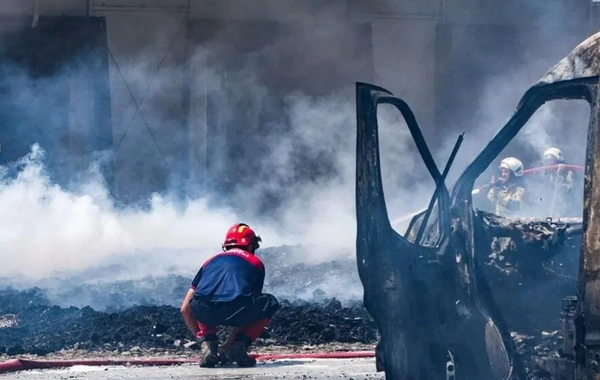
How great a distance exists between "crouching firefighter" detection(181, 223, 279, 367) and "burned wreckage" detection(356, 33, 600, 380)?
2895 millimetres

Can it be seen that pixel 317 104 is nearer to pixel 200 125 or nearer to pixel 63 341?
pixel 200 125

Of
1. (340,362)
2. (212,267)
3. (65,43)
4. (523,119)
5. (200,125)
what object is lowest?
(340,362)

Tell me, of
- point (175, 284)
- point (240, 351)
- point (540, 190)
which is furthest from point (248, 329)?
point (540, 190)

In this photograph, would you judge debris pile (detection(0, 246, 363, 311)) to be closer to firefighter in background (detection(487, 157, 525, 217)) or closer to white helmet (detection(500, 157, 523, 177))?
firefighter in background (detection(487, 157, 525, 217))

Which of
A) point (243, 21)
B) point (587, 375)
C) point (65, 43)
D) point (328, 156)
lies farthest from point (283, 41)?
point (587, 375)

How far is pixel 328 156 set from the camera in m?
21.7

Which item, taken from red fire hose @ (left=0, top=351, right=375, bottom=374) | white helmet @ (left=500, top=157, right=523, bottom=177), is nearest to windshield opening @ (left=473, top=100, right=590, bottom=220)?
white helmet @ (left=500, top=157, right=523, bottom=177)

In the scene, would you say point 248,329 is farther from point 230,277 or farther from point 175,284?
point 175,284

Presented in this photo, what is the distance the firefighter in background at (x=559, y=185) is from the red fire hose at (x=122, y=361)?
3.83m

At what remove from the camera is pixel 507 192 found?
15141 millimetres

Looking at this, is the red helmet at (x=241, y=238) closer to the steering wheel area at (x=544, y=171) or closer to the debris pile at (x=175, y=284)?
the debris pile at (x=175, y=284)

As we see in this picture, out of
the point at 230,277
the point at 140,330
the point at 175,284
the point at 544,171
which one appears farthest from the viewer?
the point at 544,171

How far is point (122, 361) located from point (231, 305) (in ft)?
3.69

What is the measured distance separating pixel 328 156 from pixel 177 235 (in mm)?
4139
